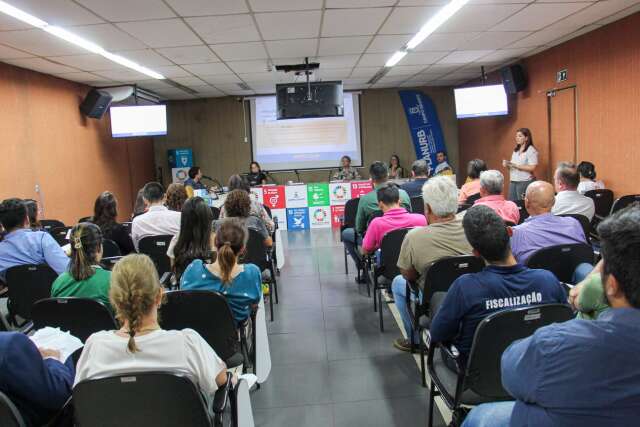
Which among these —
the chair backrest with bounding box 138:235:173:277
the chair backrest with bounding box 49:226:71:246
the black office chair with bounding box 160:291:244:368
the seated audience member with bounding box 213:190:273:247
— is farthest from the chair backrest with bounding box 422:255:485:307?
the chair backrest with bounding box 49:226:71:246

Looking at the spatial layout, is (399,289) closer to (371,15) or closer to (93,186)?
(371,15)

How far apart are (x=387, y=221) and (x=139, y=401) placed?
100 inches

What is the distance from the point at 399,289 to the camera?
3123 millimetres

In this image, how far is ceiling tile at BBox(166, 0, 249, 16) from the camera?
3971mm

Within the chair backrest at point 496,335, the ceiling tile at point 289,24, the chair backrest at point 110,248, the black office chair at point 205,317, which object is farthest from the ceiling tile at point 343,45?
the chair backrest at point 496,335

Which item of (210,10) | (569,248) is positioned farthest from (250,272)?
(210,10)

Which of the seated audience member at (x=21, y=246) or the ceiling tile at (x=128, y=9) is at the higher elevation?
the ceiling tile at (x=128, y=9)

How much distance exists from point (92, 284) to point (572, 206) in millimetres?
3767

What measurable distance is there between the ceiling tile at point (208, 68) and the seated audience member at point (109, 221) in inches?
136

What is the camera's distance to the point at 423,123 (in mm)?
11141

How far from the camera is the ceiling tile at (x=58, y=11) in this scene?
3762 mm

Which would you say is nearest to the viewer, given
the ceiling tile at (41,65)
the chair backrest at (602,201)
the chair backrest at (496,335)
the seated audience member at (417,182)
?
the chair backrest at (496,335)

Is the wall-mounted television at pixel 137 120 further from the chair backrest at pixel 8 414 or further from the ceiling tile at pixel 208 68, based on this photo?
the chair backrest at pixel 8 414

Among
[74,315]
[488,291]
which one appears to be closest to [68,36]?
[74,315]
